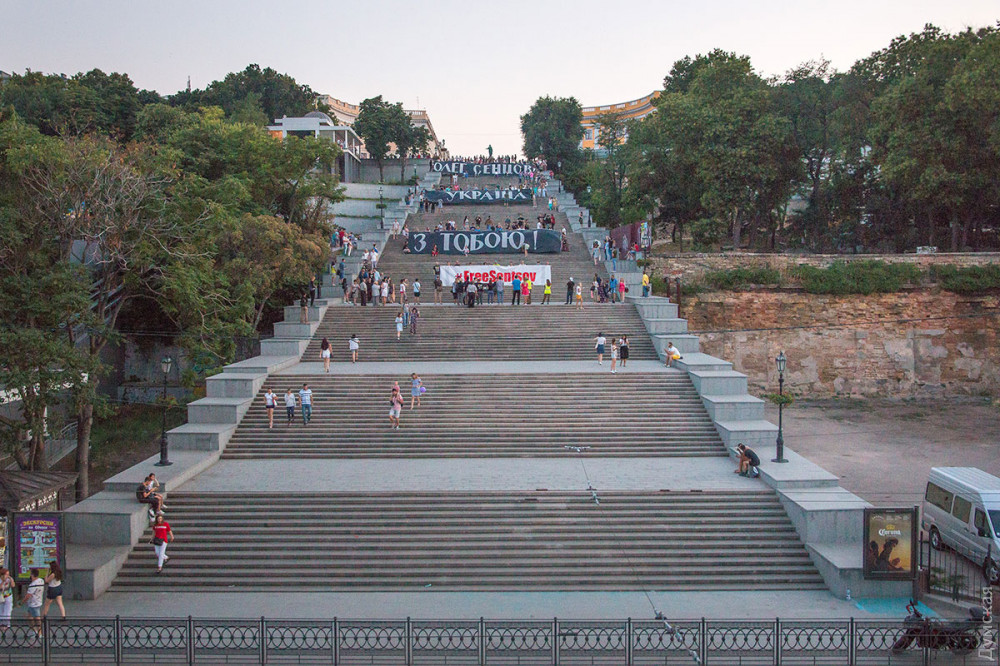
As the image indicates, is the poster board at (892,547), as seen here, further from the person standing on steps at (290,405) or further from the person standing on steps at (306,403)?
the person standing on steps at (290,405)

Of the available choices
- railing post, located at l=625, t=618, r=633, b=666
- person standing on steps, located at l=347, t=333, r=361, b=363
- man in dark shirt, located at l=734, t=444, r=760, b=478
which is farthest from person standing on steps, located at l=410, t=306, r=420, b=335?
railing post, located at l=625, t=618, r=633, b=666

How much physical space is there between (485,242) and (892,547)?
93.7 feet

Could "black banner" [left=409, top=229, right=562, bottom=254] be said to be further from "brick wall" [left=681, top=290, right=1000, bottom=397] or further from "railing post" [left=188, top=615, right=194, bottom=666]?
"railing post" [left=188, top=615, right=194, bottom=666]

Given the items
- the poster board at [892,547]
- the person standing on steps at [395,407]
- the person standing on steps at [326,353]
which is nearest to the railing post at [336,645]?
the poster board at [892,547]

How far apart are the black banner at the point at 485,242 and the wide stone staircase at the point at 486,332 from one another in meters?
8.13

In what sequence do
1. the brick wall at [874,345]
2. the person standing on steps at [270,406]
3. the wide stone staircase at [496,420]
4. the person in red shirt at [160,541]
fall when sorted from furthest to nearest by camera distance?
1. the brick wall at [874,345]
2. the person standing on steps at [270,406]
3. the wide stone staircase at [496,420]
4. the person in red shirt at [160,541]

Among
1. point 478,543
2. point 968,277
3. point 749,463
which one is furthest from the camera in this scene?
point 968,277

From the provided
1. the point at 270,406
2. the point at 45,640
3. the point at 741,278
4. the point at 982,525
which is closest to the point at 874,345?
the point at 741,278

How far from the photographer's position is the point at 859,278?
3462cm

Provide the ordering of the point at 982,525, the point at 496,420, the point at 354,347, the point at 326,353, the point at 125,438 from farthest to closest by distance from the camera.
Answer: the point at 125,438 < the point at 354,347 < the point at 326,353 < the point at 496,420 < the point at 982,525

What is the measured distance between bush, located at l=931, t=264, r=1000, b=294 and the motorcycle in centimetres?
2724

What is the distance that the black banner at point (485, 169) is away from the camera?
6612 cm

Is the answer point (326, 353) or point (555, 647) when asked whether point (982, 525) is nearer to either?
point (555, 647)

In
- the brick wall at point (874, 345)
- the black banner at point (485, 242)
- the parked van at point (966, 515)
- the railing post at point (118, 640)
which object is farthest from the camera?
the black banner at point (485, 242)
